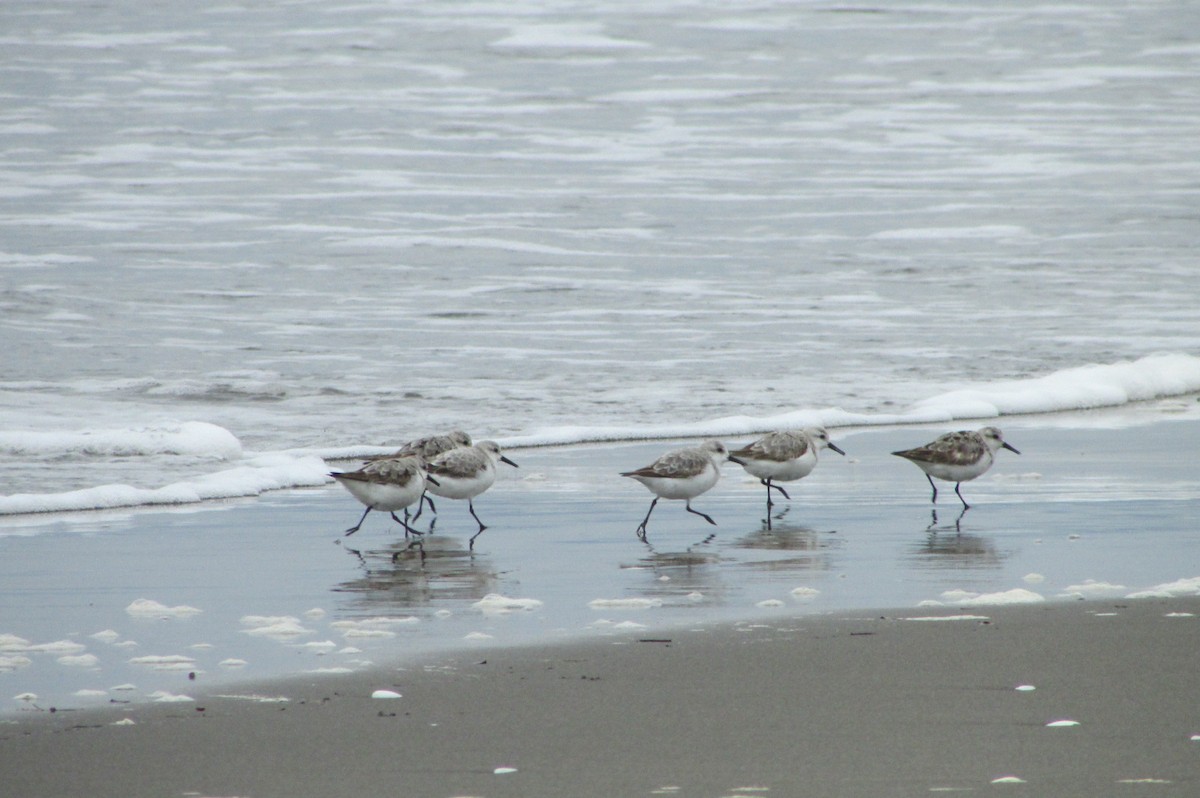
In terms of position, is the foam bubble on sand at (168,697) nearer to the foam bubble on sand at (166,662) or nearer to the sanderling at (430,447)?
the foam bubble on sand at (166,662)

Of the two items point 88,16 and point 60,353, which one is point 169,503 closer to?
point 60,353

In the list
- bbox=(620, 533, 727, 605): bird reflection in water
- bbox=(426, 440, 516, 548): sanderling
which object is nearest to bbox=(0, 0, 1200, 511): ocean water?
bbox=(426, 440, 516, 548): sanderling

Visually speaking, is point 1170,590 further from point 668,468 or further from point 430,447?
point 430,447

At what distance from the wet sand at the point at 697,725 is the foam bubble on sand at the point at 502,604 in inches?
29.8

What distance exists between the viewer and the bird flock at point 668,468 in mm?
8531

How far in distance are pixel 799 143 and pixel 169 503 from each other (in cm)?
2926

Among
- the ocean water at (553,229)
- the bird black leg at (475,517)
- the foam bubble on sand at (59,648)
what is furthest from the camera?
the ocean water at (553,229)

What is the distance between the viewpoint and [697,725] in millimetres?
4805

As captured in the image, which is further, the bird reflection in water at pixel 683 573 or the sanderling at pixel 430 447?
the sanderling at pixel 430 447

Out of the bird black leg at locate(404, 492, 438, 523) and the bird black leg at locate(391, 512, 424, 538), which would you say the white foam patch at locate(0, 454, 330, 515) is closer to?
the bird black leg at locate(404, 492, 438, 523)

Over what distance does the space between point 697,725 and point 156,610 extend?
2.73 meters

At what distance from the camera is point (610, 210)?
28.8 m

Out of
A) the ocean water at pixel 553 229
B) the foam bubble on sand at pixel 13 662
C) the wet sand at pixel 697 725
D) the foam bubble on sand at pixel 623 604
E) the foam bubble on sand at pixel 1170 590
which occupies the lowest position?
the wet sand at pixel 697 725

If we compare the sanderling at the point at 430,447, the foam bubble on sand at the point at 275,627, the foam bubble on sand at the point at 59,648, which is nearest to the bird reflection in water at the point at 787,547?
the sanderling at the point at 430,447
